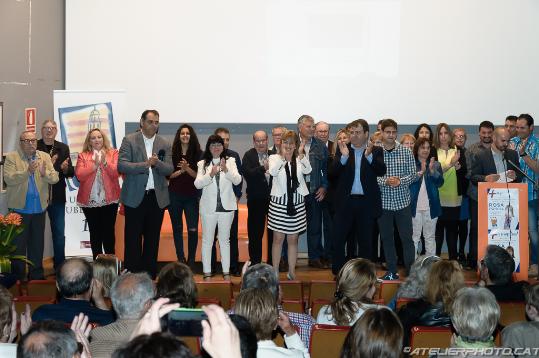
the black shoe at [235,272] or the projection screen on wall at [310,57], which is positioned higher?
the projection screen on wall at [310,57]

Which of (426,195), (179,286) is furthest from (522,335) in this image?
(426,195)

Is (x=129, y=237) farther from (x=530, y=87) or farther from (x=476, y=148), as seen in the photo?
(x=530, y=87)

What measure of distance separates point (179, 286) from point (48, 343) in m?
1.61

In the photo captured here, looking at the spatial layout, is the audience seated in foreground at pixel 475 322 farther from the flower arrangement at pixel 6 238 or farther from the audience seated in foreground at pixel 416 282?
the flower arrangement at pixel 6 238

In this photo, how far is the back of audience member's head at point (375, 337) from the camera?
8.81 ft

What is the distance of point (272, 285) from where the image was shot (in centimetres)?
394

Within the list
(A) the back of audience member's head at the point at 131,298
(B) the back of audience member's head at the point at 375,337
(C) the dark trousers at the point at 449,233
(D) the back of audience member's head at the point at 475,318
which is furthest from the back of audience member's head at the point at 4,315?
(C) the dark trousers at the point at 449,233

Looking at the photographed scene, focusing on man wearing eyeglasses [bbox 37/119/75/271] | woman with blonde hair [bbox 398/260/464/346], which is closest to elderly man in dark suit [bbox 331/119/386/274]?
man wearing eyeglasses [bbox 37/119/75/271]

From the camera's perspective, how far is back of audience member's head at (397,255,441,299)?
4.40 metres

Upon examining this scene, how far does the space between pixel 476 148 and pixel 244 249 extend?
2.40 meters

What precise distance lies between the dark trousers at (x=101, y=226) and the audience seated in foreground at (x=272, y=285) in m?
3.38

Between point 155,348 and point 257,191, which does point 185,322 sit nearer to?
point 155,348

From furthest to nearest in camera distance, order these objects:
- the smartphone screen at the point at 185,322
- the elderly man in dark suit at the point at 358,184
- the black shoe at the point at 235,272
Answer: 1. the black shoe at the point at 235,272
2. the elderly man in dark suit at the point at 358,184
3. the smartphone screen at the point at 185,322

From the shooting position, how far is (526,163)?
752 cm
